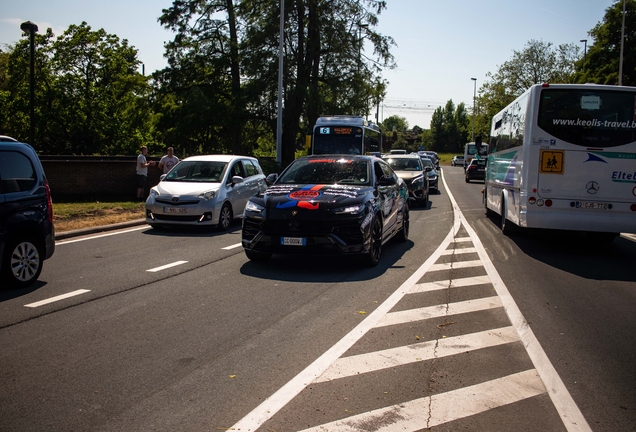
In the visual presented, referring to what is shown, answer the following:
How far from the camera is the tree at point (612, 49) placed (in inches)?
1967

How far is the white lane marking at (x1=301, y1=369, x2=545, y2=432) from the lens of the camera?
12.6 ft

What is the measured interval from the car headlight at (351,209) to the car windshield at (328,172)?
1080 millimetres

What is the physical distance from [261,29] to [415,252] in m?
24.6

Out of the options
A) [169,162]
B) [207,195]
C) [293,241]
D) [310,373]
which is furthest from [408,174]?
[310,373]

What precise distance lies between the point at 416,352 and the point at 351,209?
380 centimetres

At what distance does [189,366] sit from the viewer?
4.88 metres

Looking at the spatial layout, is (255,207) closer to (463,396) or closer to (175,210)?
(175,210)

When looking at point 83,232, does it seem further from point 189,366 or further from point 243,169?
point 189,366

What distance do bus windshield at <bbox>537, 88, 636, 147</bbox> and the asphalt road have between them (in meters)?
2.40

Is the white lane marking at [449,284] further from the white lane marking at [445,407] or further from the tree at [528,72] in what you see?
the tree at [528,72]

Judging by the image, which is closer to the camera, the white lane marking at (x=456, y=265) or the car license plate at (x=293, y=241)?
the car license plate at (x=293, y=241)

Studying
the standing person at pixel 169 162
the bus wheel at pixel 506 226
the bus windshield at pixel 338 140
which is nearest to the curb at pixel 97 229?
the standing person at pixel 169 162

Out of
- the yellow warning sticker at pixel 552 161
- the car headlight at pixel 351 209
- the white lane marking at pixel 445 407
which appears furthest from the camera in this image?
the yellow warning sticker at pixel 552 161

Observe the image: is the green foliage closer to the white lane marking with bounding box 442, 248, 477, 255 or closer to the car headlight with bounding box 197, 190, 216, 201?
the car headlight with bounding box 197, 190, 216, 201
